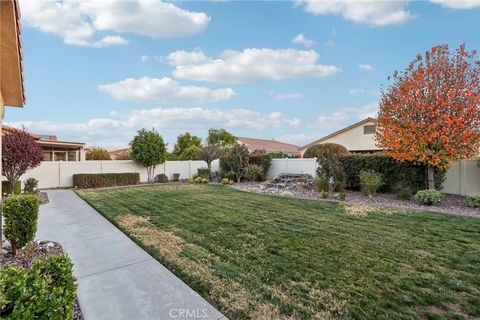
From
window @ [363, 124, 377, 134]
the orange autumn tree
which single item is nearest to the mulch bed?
the orange autumn tree

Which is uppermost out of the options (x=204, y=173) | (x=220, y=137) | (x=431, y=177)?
(x=220, y=137)

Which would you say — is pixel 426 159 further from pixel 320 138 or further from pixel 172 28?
pixel 320 138

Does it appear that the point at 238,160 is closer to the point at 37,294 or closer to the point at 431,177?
the point at 431,177

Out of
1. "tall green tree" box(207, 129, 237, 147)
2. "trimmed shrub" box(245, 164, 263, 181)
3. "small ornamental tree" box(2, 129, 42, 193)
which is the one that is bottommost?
"trimmed shrub" box(245, 164, 263, 181)

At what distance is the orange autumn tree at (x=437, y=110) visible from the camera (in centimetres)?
853

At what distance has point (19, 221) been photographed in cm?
418

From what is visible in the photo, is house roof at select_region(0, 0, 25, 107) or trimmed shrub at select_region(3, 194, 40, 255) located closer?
house roof at select_region(0, 0, 25, 107)

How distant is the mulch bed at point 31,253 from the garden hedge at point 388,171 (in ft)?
38.0

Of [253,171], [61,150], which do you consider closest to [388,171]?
[253,171]

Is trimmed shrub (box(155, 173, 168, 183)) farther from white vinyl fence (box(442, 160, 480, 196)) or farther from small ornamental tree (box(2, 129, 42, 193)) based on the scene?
white vinyl fence (box(442, 160, 480, 196))

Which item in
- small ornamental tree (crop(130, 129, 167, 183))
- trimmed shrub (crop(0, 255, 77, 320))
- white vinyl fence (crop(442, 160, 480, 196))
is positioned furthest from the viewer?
small ornamental tree (crop(130, 129, 167, 183))
